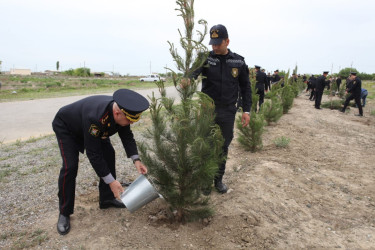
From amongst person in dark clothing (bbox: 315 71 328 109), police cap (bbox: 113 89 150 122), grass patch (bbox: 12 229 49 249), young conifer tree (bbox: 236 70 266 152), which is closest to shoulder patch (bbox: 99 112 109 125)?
police cap (bbox: 113 89 150 122)

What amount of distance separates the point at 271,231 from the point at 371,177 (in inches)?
105

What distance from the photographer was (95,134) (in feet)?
7.41

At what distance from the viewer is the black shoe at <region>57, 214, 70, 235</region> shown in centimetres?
260

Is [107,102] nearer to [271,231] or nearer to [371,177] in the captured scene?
[271,231]

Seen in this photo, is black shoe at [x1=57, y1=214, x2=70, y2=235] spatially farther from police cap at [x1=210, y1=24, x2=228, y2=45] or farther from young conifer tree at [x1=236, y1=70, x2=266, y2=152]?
young conifer tree at [x1=236, y1=70, x2=266, y2=152]

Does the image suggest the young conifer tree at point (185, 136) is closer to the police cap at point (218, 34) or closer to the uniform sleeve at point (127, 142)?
the uniform sleeve at point (127, 142)

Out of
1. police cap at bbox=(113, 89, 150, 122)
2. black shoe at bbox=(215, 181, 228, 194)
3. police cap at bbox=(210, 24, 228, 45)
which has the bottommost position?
black shoe at bbox=(215, 181, 228, 194)

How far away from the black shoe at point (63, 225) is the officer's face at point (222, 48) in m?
2.40

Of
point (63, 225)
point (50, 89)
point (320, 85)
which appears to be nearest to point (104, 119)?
point (63, 225)

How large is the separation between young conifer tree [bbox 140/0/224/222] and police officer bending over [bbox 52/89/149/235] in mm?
223

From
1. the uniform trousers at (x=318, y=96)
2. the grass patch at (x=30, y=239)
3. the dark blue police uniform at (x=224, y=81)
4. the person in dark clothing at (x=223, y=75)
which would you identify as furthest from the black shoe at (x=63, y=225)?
the uniform trousers at (x=318, y=96)

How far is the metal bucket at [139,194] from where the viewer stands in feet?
7.89

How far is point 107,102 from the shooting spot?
2.34m

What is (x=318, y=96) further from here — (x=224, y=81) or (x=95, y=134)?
(x=95, y=134)
